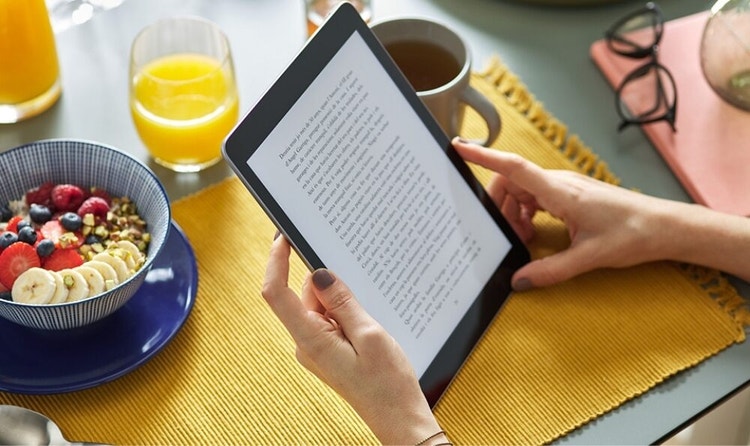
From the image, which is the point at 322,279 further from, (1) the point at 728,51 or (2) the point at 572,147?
(1) the point at 728,51

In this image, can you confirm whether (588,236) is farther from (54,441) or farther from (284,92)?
(54,441)

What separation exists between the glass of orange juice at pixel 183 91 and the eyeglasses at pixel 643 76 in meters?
0.47

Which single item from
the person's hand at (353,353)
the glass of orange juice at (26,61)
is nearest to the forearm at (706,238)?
the person's hand at (353,353)

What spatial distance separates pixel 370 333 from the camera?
778 mm

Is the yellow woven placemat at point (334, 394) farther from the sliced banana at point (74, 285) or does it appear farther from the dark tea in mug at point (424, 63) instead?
the dark tea in mug at point (424, 63)

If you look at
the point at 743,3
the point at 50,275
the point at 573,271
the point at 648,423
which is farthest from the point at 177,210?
the point at 743,3

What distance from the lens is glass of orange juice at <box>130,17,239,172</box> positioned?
1021 mm

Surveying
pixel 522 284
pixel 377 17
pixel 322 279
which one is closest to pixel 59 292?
pixel 322 279

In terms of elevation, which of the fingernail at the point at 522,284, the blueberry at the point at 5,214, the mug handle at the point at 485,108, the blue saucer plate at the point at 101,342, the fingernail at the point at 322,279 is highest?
the mug handle at the point at 485,108

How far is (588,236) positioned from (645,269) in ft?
0.25

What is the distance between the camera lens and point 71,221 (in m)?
0.90

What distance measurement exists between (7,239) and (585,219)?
0.56 metres

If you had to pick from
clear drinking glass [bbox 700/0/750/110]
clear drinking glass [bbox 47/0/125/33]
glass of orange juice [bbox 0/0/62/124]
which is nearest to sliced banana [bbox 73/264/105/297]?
glass of orange juice [bbox 0/0/62/124]

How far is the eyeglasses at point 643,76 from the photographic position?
3.68 ft
